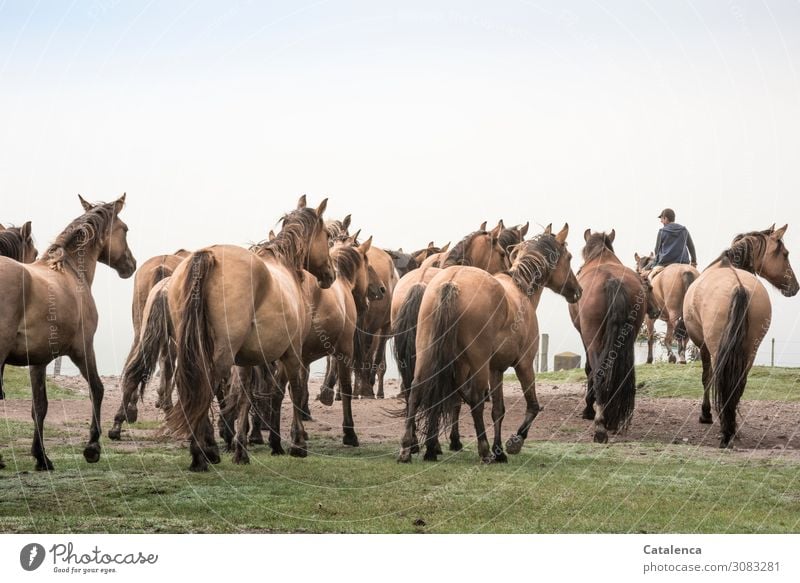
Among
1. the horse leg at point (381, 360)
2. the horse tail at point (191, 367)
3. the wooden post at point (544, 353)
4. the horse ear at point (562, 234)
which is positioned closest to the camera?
the horse tail at point (191, 367)

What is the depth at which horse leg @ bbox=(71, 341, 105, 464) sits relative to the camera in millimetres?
11391

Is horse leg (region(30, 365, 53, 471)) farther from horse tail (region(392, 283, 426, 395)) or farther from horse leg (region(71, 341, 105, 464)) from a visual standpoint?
horse tail (region(392, 283, 426, 395))

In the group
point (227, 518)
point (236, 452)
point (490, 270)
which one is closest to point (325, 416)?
point (490, 270)

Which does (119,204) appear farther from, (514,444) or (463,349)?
(514,444)

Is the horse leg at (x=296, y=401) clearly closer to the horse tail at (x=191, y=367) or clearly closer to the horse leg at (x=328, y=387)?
the horse tail at (x=191, y=367)

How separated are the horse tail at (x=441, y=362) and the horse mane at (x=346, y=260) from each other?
11.7ft

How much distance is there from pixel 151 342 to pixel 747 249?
9198 millimetres

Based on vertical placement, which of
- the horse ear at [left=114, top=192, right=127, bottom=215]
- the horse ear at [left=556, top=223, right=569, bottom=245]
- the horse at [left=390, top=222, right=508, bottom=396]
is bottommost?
the horse at [left=390, top=222, right=508, bottom=396]

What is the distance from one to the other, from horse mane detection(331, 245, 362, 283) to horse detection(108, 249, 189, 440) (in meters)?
2.27

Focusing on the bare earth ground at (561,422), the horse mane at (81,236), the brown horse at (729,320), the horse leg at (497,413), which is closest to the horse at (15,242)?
the horse mane at (81,236)

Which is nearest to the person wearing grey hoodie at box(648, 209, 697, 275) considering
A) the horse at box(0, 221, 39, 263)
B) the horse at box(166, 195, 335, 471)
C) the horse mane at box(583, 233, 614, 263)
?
the horse mane at box(583, 233, 614, 263)

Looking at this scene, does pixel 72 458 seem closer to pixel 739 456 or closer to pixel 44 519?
pixel 44 519

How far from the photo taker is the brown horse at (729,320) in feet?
46.2

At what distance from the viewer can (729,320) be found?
14273 mm
